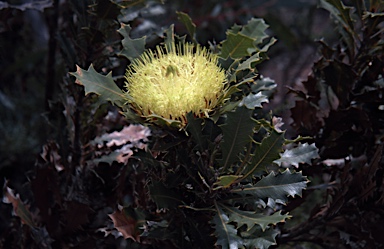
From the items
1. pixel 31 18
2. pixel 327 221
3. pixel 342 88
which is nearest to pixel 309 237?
pixel 327 221

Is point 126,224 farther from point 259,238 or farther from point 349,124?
point 349,124

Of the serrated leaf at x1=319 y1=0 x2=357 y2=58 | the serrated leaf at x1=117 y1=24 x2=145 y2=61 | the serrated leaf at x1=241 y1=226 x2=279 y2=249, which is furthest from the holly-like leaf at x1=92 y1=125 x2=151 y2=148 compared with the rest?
the serrated leaf at x1=319 y1=0 x2=357 y2=58

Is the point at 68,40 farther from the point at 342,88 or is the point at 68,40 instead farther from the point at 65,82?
the point at 342,88

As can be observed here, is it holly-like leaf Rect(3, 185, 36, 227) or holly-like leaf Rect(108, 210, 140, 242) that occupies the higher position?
holly-like leaf Rect(108, 210, 140, 242)

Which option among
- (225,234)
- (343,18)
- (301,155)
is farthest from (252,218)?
(343,18)

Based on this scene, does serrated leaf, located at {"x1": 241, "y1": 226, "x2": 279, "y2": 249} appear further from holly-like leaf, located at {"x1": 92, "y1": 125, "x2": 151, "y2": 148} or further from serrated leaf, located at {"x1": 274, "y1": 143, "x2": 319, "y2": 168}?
holly-like leaf, located at {"x1": 92, "y1": 125, "x2": 151, "y2": 148}

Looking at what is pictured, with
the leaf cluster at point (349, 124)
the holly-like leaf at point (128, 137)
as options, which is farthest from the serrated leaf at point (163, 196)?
the leaf cluster at point (349, 124)
